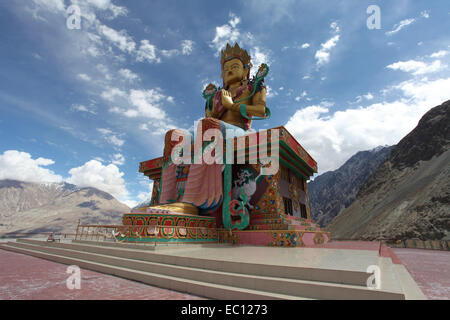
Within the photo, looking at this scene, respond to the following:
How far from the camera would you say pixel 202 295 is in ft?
9.59

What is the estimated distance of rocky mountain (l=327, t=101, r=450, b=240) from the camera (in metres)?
21.8

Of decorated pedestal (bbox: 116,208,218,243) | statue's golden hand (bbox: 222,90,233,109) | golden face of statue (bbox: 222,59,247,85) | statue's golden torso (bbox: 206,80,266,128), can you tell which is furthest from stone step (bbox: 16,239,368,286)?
golden face of statue (bbox: 222,59,247,85)

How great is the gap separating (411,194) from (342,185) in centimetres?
4239

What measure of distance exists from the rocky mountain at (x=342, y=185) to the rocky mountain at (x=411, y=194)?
71.4 ft

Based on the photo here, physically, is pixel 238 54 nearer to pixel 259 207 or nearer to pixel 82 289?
pixel 259 207

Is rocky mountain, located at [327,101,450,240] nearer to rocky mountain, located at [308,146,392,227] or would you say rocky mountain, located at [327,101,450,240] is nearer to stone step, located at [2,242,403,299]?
rocky mountain, located at [308,146,392,227]

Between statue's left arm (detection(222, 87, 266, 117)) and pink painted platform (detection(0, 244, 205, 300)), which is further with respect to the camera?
statue's left arm (detection(222, 87, 266, 117))

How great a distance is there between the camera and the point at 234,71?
1149cm

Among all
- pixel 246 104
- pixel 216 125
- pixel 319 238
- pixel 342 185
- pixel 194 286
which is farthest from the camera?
pixel 342 185

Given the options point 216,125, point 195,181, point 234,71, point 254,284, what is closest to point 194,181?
point 195,181

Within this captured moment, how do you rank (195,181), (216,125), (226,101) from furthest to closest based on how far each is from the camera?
1. (226,101)
2. (216,125)
3. (195,181)

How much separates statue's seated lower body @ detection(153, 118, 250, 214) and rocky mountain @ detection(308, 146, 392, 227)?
5434 centimetres
